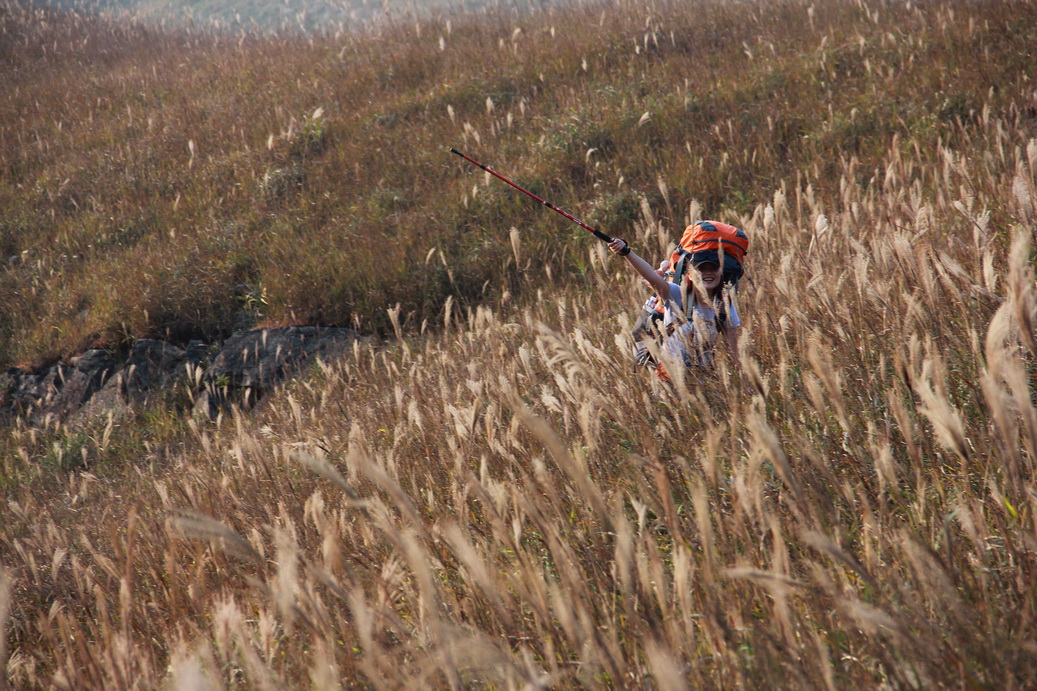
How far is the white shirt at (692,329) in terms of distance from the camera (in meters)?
2.31

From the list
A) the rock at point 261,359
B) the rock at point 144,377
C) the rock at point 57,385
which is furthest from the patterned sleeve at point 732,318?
the rock at point 57,385

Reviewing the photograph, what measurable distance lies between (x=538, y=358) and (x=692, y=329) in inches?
48.7

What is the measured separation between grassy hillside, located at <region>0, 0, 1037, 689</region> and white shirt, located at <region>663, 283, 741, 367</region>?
0.44ft

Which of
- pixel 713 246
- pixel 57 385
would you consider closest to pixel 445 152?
pixel 57 385

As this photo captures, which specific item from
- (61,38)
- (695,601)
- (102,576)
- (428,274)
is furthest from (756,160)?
(61,38)

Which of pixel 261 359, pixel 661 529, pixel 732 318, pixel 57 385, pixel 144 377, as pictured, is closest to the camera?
pixel 661 529

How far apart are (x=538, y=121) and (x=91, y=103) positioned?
8.83 m

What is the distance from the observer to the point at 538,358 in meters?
3.89

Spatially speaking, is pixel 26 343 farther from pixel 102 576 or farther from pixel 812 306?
pixel 812 306

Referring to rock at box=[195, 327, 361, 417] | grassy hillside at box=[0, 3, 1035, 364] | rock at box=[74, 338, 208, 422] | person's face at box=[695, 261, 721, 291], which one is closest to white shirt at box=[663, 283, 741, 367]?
person's face at box=[695, 261, 721, 291]

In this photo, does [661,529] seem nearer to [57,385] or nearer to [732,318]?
[732,318]

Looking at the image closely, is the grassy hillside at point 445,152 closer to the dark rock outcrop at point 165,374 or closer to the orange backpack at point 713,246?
the dark rock outcrop at point 165,374

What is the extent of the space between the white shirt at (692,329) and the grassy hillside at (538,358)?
13 centimetres

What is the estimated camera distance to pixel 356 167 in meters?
8.07
